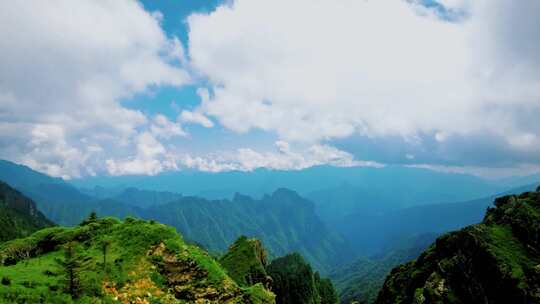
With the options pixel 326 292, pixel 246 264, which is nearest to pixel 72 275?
pixel 246 264

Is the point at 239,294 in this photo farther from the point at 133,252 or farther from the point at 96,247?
the point at 96,247

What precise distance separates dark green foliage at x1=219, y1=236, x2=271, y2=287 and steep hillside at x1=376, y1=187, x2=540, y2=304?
97.2ft

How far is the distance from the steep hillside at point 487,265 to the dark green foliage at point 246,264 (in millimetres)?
29628

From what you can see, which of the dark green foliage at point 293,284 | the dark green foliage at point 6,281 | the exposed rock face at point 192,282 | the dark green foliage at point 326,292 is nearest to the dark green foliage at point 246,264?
the exposed rock face at point 192,282

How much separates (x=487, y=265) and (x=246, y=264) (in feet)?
146

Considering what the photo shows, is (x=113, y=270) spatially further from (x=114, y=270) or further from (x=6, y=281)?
(x=6, y=281)

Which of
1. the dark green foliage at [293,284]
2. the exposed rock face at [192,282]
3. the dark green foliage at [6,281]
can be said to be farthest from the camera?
the dark green foliage at [293,284]

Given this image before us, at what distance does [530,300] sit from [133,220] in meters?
60.6

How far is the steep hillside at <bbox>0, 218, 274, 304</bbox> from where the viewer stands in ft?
89.0

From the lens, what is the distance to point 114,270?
105 feet

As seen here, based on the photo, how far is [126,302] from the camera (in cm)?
2886

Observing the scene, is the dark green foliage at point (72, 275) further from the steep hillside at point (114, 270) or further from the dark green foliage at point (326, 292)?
→ the dark green foliage at point (326, 292)

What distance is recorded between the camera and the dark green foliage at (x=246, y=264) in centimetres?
6374

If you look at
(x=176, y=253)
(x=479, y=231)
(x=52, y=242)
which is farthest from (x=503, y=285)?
(x=52, y=242)
